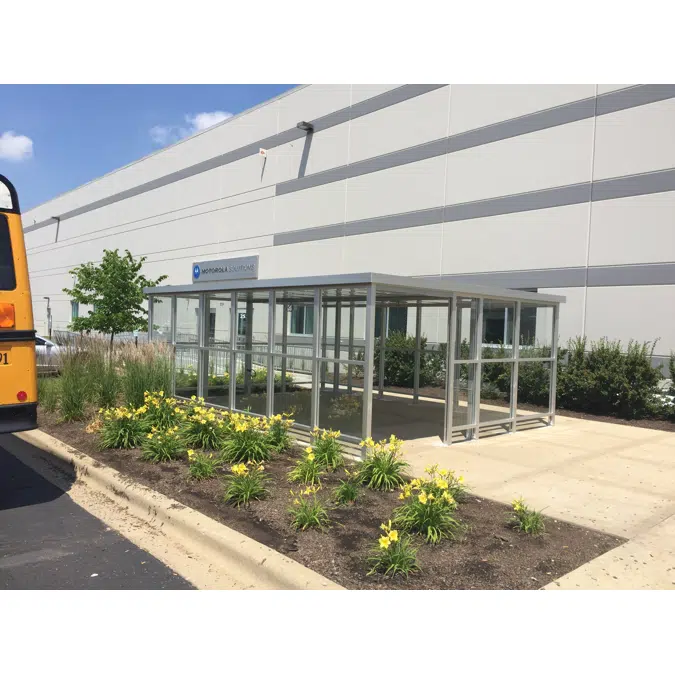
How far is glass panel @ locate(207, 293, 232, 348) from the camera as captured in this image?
10273mm

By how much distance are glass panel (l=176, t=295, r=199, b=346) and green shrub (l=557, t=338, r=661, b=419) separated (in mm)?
→ 7881

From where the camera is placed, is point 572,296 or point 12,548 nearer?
point 12,548

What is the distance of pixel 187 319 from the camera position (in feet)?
36.6

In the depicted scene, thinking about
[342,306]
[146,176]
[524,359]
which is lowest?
[524,359]

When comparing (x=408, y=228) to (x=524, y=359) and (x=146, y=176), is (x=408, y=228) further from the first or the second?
(x=146, y=176)

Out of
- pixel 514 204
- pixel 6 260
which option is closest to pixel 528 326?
pixel 514 204

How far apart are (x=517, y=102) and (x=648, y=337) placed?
269 inches

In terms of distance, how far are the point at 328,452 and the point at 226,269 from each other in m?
18.3

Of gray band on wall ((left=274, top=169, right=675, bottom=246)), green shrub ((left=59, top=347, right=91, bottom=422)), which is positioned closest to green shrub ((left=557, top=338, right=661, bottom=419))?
gray band on wall ((left=274, top=169, right=675, bottom=246))

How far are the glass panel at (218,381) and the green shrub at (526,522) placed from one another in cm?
640

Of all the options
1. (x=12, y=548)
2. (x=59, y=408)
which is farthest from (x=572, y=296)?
(x=12, y=548)

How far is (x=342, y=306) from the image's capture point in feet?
36.6

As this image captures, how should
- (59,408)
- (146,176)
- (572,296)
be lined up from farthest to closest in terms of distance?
(146,176) → (572,296) → (59,408)

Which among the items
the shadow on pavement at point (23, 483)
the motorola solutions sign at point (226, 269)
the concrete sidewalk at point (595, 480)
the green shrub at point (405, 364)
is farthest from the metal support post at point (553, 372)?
the motorola solutions sign at point (226, 269)
